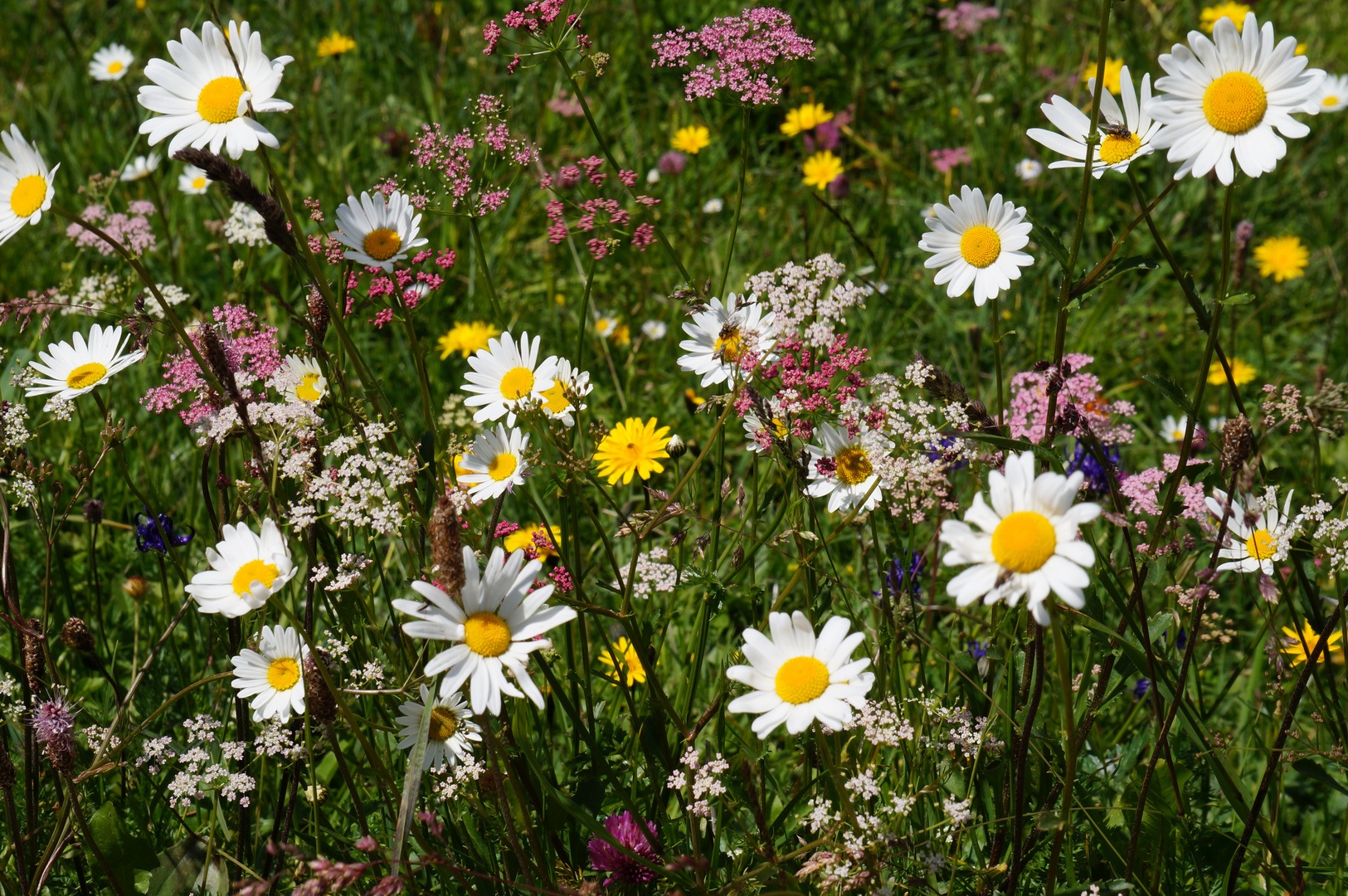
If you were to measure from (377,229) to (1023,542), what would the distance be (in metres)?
1.34

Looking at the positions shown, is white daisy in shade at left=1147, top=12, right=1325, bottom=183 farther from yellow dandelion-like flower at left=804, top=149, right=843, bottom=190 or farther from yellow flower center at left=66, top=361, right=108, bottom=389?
yellow dandelion-like flower at left=804, top=149, right=843, bottom=190

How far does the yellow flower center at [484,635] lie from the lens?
1340mm

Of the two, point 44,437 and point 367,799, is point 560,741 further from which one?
point 44,437

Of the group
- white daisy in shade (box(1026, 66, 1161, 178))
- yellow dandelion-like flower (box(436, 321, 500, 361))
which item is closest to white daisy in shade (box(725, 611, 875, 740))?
white daisy in shade (box(1026, 66, 1161, 178))

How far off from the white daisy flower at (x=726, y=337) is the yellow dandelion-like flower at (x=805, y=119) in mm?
2041

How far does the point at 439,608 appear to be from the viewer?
1.34m

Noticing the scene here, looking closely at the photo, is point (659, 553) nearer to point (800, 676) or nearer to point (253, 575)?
point (800, 676)

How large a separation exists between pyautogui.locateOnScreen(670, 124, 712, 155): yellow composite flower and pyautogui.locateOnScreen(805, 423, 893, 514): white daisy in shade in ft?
4.46

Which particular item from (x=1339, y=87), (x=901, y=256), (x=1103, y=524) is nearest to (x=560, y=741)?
(x=1103, y=524)

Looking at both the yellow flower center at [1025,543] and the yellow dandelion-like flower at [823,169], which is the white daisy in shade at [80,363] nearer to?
the yellow flower center at [1025,543]

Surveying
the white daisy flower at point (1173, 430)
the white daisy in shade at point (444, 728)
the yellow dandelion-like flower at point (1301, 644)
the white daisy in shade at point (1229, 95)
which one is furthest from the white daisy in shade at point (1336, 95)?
the white daisy in shade at point (444, 728)

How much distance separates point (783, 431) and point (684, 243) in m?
2.32

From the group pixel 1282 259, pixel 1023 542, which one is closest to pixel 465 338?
pixel 1023 542

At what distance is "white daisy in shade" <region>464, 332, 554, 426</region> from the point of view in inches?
78.9
